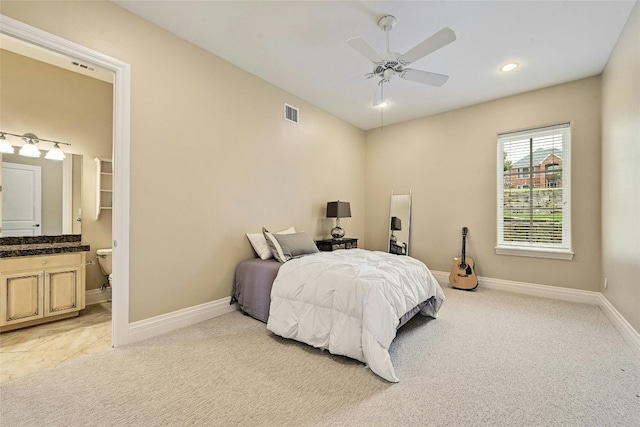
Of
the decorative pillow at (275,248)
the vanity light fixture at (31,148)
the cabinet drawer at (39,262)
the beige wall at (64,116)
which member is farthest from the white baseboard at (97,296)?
the decorative pillow at (275,248)

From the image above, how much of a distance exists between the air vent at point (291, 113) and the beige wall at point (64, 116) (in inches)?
95.6

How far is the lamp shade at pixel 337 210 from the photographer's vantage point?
14.8ft

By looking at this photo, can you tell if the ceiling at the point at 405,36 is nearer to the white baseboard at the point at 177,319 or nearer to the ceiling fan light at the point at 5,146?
the ceiling fan light at the point at 5,146

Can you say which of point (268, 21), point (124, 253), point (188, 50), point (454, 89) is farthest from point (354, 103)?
point (124, 253)

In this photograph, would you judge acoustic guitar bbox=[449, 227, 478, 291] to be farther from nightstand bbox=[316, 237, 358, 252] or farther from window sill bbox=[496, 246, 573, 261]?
nightstand bbox=[316, 237, 358, 252]

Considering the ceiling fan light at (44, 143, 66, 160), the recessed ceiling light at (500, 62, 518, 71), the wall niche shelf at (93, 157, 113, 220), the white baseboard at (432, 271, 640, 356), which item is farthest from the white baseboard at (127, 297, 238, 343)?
the recessed ceiling light at (500, 62, 518, 71)

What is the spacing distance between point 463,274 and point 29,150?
19.4ft

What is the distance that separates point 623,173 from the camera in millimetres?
2680

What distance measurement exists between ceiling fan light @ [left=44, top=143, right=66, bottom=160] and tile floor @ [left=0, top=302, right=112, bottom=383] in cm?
192

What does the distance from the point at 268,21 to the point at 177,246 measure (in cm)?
239

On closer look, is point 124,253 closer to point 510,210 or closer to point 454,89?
point 454,89

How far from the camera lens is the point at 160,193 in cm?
267

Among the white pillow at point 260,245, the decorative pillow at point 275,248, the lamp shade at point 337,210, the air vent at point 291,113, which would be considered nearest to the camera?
the decorative pillow at point 275,248

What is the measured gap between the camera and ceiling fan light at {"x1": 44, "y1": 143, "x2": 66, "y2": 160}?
3.24 metres
